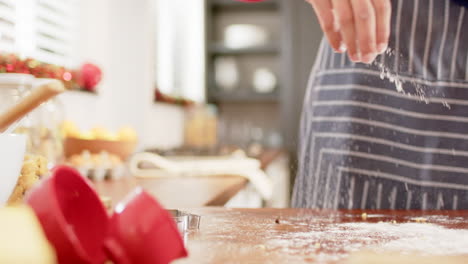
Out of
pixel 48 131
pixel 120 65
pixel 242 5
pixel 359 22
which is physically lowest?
pixel 48 131

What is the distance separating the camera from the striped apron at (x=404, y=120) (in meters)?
1.05

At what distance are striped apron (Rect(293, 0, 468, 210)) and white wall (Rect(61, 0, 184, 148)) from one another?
1277 millimetres

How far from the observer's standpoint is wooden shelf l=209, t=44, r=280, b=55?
4031mm

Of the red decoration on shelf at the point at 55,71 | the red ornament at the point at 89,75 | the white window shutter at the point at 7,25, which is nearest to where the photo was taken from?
the red decoration on shelf at the point at 55,71

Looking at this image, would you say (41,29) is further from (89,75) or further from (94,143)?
(94,143)

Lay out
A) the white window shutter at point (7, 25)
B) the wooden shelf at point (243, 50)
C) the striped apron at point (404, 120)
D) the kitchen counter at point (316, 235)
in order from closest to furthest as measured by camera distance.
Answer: the kitchen counter at point (316, 235) → the striped apron at point (404, 120) → the white window shutter at point (7, 25) → the wooden shelf at point (243, 50)

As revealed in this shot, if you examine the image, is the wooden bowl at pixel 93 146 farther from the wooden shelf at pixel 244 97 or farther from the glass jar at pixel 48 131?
the wooden shelf at pixel 244 97

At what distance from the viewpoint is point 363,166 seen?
1.11 metres

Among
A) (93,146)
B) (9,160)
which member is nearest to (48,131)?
(93,146)

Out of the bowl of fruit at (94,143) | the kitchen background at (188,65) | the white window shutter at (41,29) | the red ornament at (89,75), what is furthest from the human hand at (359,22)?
the red ornament at (89,75)

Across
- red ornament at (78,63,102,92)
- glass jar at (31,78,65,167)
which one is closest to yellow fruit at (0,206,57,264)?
glass jar at (31,78,65,167)

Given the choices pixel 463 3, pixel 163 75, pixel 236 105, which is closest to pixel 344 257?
pixel 463 3

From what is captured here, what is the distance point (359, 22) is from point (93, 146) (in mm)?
1066

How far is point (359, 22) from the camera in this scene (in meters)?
0.75
